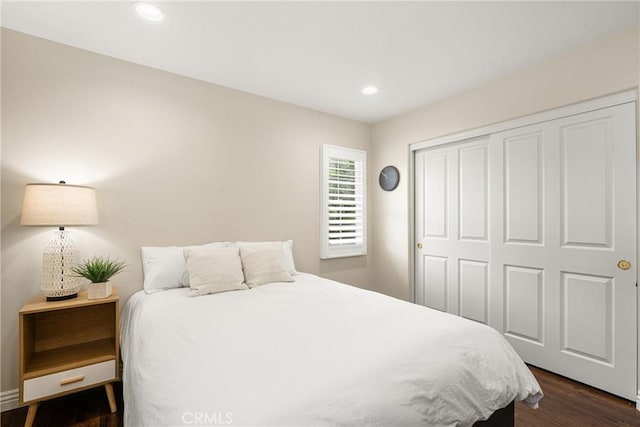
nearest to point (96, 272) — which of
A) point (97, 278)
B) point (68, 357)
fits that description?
point (97, 278)

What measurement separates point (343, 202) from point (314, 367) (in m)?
2.70

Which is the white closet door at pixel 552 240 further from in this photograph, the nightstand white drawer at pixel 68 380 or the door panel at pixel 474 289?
the nightstand white drawer at pixel 68 380

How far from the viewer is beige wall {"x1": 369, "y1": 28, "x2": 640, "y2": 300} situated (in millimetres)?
2115

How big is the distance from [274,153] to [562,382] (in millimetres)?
3205

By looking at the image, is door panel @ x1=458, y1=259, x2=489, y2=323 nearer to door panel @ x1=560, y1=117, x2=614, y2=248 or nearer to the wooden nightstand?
door panel @ x1=560, y1=117, x2=614, y2=248

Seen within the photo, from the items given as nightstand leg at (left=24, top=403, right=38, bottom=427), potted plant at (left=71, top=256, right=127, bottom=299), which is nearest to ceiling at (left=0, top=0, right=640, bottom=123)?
potted plant at (left=71, top=256, right=127, bottom=299)

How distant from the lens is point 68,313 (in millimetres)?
2141

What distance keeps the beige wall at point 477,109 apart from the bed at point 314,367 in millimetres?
1949

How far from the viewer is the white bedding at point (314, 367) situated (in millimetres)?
964

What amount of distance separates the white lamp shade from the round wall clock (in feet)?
10.00

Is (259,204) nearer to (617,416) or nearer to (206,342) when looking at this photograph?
(206,342)

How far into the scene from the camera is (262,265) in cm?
249

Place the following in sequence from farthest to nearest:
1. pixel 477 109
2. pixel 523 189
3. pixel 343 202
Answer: pixel 343 202, pixel 477 109, pixel 523 189

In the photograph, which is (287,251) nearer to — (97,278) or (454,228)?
(97,278)
